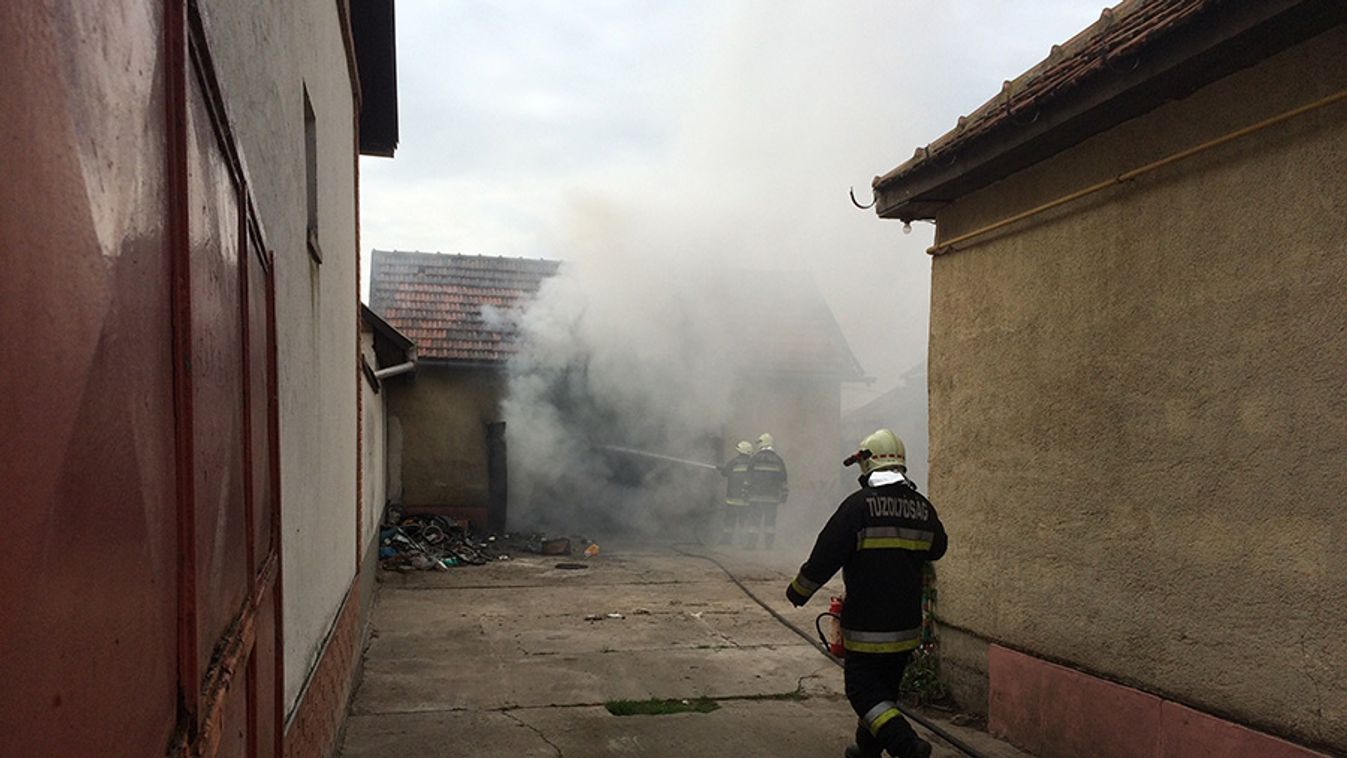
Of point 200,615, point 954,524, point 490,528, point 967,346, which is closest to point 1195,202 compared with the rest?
point 967,346

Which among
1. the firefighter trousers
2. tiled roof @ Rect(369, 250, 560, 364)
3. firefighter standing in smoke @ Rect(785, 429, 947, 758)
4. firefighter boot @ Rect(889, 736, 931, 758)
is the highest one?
tiled roof @ Rect(369, 250, 560, 364)

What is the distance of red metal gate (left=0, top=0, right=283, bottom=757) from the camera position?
1.90 feet

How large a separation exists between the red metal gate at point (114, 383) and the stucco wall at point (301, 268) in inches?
21.9

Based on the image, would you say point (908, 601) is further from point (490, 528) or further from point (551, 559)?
point (490, 528)

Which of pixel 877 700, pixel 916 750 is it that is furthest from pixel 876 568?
pixel 916 750

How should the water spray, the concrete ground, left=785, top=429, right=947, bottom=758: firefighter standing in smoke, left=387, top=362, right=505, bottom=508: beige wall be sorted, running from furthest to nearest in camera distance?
1. the water spray
2. left=387, top=362, right=505, bottom=508: beige wall
3. the concrete ground
4. left=785, top=429, right=947, bottom=758: firefighter standing in smoke

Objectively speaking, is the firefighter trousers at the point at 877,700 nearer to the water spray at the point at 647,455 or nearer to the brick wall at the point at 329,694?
the brick wall at the point at 329,694

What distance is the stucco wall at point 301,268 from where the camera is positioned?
2.56 m

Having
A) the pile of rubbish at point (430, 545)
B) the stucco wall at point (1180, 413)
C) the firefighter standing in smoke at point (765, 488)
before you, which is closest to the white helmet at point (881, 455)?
the stucco wall at point (1180, 413)

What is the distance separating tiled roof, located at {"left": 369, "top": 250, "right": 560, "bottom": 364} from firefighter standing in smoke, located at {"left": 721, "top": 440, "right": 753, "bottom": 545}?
14.4 feet

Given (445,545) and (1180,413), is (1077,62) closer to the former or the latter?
(1180,413)

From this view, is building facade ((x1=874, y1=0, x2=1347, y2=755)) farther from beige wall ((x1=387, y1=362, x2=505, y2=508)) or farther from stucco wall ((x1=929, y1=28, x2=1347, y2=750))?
beige wall ((x1=387, y1=362, x2=505, y2=508))

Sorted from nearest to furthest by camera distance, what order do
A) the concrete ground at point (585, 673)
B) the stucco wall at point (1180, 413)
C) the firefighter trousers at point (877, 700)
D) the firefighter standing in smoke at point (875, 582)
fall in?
the stucco wall at point (1180, 413) → the firefighter trousers at point (877, 700) → the firefighter standing in smoke at point (875, 582) → the concrete ground at point (585, 673)

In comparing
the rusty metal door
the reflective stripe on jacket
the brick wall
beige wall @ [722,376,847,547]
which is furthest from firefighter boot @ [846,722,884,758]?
beige wall @ [722,376,847,547]
